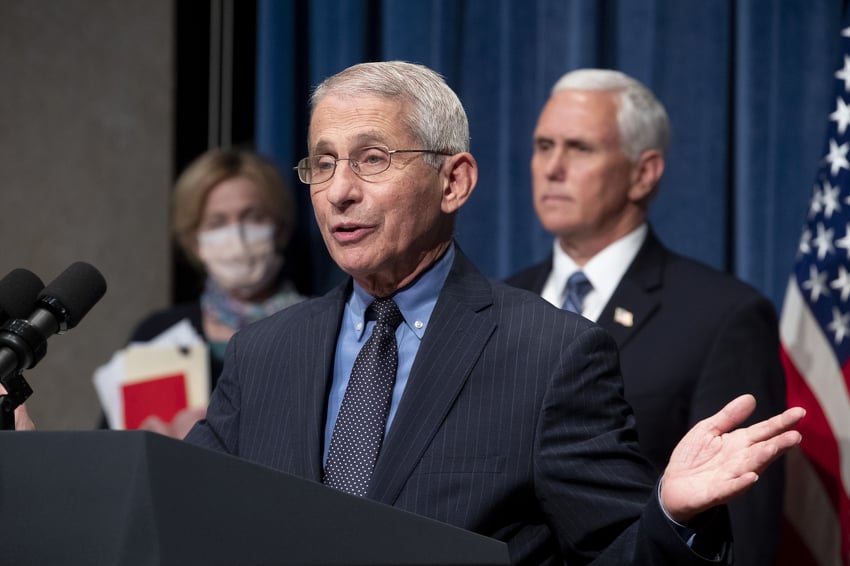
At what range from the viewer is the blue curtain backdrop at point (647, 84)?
372 cm

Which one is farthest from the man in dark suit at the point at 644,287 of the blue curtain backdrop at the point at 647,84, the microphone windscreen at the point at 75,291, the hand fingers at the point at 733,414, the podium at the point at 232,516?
the podium at the point at 232,516

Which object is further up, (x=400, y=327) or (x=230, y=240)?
(x=400, y=327)

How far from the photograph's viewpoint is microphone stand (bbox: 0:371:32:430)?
5.44 feet

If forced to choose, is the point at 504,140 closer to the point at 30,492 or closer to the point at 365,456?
the point at 365,456

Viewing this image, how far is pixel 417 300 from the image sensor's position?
2.00m

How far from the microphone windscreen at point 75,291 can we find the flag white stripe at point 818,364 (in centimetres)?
205

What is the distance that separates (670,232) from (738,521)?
112 cm

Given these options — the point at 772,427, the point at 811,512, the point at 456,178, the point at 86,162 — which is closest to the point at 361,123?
the point at 456,178

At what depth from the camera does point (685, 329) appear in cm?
306

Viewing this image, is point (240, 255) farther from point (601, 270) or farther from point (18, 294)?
point (18, 294)

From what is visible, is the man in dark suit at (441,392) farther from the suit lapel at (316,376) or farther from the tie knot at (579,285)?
the tie knot at (579,285)

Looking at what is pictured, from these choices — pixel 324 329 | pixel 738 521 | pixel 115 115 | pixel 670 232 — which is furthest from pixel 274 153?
pixel 324 329

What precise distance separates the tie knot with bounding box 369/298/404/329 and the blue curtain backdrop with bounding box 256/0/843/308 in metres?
2.01

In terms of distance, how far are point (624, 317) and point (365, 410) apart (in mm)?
1367
